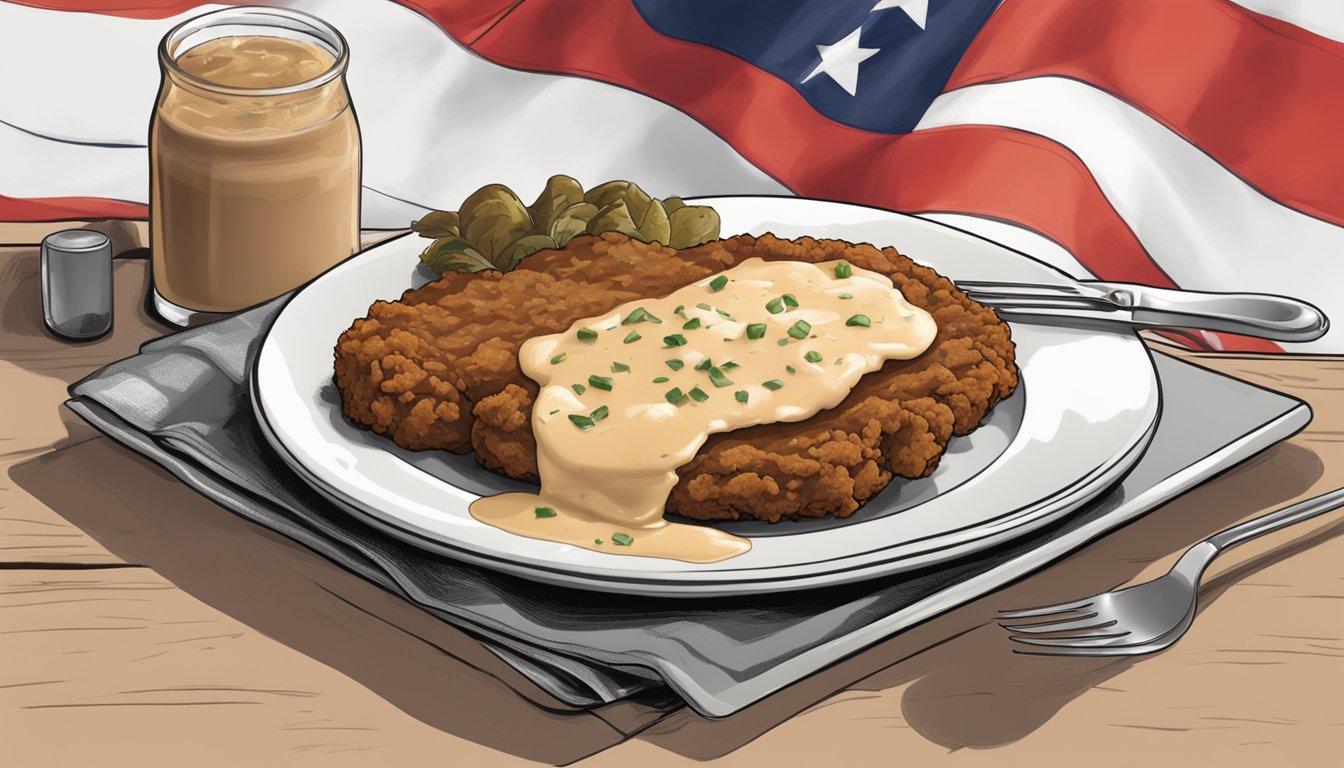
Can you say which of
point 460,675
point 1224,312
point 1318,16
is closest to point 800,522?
point 460,675

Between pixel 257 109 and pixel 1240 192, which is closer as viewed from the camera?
pixel 257 109

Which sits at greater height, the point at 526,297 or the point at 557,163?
the point at 526,297

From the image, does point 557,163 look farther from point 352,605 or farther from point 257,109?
point 352,605

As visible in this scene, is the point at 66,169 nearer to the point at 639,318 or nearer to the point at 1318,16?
the point at 639,318

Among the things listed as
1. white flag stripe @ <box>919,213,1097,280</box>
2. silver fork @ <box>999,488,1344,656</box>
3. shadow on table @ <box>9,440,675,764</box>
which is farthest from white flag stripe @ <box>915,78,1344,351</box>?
shadow on table @ <box>9,440,675,764</box>

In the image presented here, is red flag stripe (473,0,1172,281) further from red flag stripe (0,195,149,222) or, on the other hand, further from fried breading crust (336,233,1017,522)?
fried breading crust (336,233,1017,522)

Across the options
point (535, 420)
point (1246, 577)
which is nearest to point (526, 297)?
point (535, 420)
